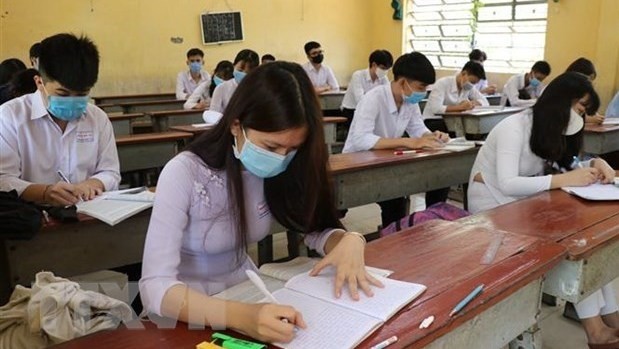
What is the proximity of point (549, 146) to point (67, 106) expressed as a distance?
5.96ft

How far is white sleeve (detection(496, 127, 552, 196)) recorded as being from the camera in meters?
2.04

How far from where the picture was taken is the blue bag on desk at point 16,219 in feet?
4.99

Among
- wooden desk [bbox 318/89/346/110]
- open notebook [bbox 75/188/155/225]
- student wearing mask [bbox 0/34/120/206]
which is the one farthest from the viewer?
wooden desk [bbox 318/89/346/110]

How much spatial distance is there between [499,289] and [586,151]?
3331 mm

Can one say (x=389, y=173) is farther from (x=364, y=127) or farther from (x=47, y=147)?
(x=47, y=147)

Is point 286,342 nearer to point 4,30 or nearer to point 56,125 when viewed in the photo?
point 56,125

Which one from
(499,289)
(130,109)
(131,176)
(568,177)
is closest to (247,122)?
(499,289)

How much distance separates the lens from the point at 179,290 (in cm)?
102

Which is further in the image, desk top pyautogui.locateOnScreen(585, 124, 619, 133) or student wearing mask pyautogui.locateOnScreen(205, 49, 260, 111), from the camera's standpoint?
student wearing mask pyautogui.locateOnScreen(205, 49, 260, 111)

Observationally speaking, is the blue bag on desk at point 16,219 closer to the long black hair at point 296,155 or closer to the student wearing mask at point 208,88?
the long black hair at point 296,155

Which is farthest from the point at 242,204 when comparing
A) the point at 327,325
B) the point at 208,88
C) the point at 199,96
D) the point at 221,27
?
the point at 221,27

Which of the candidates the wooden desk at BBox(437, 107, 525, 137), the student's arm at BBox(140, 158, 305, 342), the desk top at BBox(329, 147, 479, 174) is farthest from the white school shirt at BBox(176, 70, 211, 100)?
the student's arm at BBox(140, 158, 305, 342)

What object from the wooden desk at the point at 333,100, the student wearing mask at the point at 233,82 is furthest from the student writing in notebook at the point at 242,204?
the wooden desk at the point at 333,100

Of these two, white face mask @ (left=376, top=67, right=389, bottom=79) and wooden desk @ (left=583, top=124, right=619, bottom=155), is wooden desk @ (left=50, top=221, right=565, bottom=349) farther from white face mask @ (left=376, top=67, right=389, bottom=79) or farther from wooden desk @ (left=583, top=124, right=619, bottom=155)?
white face mask @ (left=376, top=67, right=389, bottom=79)
